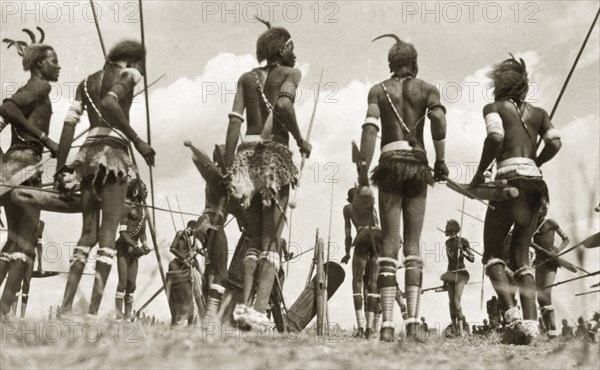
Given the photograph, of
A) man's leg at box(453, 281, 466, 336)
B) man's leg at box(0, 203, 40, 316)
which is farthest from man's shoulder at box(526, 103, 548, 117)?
man's leg at box(453, 281, 466, 336)

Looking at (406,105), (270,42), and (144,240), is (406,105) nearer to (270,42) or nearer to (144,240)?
(270,42)

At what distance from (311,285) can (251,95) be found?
345 centimetres

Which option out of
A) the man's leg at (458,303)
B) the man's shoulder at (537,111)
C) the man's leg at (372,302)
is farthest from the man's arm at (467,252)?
the man's shoulder at (537,111)

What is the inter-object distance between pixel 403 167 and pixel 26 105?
11.0ft

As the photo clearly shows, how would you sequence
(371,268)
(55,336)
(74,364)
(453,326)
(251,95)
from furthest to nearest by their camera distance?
(453,326)
(371,268)
(251,95)
(55,336)
(74,364)

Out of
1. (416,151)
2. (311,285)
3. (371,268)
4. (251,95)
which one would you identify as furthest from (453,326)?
(251,95)

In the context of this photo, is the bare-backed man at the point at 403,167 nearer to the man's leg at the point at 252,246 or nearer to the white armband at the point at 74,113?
the man's leg at the point at 252,246

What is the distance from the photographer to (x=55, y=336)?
3.89 meters

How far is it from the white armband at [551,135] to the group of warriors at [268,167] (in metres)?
0.02

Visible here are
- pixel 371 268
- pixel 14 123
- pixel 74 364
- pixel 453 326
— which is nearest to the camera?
pixel 74 364

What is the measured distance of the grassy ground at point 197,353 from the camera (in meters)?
3.36

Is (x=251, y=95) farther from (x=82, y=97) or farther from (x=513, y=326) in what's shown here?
(x=513, y=326)

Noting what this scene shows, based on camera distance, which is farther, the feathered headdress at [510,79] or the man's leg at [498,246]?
the feathered headdress at [510,79]

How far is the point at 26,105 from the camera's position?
21.8 ft
